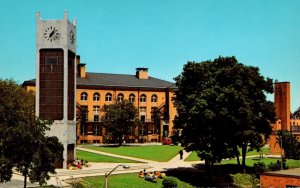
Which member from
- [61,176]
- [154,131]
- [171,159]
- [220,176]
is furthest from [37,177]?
[154,131]

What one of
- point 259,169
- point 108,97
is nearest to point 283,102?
point 259,169

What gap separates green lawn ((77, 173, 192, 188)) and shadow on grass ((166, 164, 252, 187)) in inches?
81.7

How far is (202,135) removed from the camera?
44188 mm

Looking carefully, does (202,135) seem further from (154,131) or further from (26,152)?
(154,131)

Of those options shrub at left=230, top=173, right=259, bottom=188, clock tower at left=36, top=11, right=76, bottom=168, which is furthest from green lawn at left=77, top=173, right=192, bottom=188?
clock tower at left=36, top=11, right=76, bottom=168

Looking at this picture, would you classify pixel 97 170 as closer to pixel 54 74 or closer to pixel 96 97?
pixel 54 74

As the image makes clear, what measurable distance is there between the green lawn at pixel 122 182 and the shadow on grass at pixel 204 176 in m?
2.07

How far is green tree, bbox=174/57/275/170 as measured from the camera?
142ft

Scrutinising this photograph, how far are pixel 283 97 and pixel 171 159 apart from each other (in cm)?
2755

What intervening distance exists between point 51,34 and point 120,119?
29196mm

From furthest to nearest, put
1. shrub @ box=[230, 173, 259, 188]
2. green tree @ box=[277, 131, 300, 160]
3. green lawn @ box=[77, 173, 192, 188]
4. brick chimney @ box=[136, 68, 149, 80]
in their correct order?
brick chimney @ box=[136, 68, 149, 80] < green tree @ box=[277, 131, 300, 160] < shrub @ box=[230, 173, 259, 188] < green lawn @ box=[77, 173, 192, 188]

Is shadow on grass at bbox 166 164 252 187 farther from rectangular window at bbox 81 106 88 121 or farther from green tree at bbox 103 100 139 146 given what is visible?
rectangular window at bbox 81 106 88 121

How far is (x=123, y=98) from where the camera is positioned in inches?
3334

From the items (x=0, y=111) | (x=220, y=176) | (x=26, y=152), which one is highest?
(x=0, y=111)
